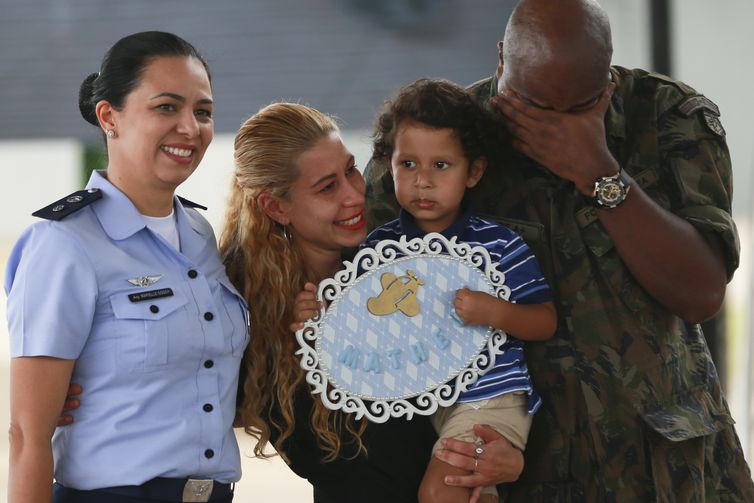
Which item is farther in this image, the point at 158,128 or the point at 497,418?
the point at 497,418

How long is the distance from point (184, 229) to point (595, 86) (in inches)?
34.1

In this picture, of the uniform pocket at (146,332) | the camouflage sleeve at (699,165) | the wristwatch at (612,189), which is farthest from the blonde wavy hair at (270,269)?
the camouflage sleeve at (699,165)

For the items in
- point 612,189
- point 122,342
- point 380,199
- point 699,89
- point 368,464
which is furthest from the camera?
point 699,89

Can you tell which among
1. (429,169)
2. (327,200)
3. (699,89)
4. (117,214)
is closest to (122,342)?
(117,214)

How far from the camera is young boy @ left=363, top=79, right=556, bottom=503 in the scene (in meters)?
2.15

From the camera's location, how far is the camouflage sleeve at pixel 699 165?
86.1 inches

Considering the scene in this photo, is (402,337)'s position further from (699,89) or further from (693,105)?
(699,89)

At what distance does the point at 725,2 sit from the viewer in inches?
206

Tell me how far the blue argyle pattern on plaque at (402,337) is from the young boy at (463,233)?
0.04 m

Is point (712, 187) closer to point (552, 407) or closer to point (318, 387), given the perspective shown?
point (552, 407)

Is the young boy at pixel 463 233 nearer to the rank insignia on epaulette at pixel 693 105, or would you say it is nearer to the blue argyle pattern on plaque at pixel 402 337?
the blue argyle pattern on plaque at pixel 402 337

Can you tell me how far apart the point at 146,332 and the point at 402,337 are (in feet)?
1.80

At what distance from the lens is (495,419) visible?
2.15 m

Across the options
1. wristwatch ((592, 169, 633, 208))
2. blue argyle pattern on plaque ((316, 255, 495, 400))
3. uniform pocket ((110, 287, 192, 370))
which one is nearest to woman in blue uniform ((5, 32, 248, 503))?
uniform pocket ((110, 287, 192, 370))
